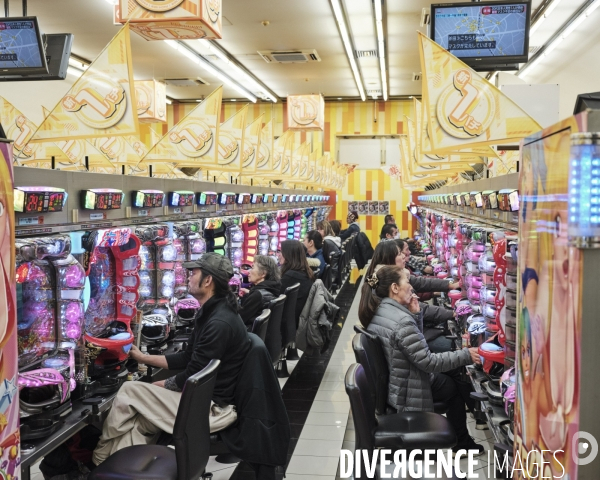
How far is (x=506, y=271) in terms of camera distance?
3.46 m

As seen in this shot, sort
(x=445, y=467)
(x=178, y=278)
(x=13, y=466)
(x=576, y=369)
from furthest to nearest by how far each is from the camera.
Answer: (x=178, y=278)
(x=445, y=467)
(x=13, y=466)
(x=576, y=369)

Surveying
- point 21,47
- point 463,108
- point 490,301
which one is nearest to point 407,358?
point 490,301

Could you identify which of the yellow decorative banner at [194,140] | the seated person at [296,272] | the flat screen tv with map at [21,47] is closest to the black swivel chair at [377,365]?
the seated person at [296,272]

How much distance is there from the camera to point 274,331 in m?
4.93

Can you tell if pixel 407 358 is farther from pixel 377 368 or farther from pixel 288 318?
pixel 288 318

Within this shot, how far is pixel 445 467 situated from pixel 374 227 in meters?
17.5

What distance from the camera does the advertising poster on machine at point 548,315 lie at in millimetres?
1427

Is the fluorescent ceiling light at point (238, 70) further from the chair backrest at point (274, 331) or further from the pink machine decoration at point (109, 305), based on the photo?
the pink machine decoration at point (109, 305)

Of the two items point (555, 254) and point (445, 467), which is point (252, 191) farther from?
point (555, 254)

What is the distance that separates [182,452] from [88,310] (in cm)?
162

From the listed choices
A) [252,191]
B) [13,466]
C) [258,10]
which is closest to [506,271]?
[13,466]

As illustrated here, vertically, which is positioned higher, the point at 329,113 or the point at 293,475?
the point at 329,113

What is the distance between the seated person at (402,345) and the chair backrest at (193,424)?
1205mm

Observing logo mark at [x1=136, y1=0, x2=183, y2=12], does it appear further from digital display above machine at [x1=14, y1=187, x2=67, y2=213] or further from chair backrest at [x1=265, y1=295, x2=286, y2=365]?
chair backrest at [x1=265, y1=295, x2=286, y2=365]
